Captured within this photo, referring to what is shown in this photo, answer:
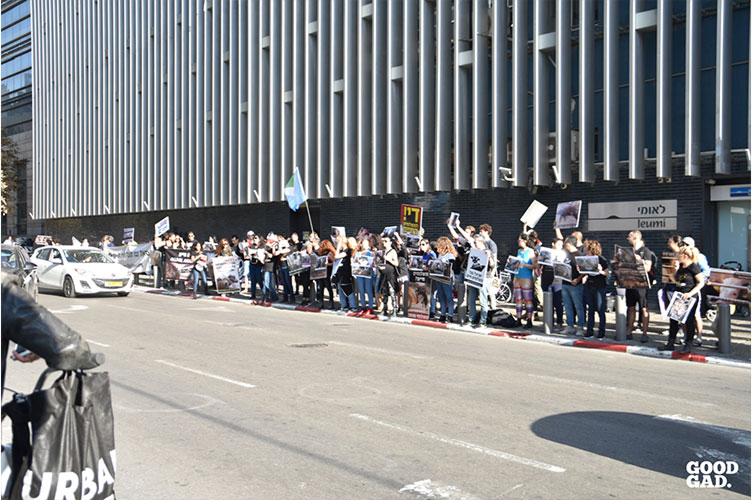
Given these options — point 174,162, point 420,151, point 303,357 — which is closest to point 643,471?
point 303,357

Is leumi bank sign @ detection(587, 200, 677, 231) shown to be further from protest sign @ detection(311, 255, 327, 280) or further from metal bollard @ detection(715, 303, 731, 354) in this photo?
protest sign @ detection(311, 255, 327, 280)

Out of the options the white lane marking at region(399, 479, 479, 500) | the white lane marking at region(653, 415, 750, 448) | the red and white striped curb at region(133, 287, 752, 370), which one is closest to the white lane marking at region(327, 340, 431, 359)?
the red and white striped curb at region(133, 287, 752, 370)

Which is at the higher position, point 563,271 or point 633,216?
point 633,216

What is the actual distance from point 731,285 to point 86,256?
699 inches

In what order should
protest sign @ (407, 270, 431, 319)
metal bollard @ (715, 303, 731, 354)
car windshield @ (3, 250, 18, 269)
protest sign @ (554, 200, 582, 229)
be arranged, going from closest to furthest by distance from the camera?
metal bollard @ (715, 303, 731, 354) < protest sign @ (554, 200, 582, 229) < car windshield @ (3, 250, 18, 269) < protest sign @ (407, 270, 431, 319)

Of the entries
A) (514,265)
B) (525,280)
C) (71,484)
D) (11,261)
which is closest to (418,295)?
(514,265)

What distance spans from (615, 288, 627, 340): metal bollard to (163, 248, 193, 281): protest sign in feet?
50.0

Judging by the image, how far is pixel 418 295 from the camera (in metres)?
15.9

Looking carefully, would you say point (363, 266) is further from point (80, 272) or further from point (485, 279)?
point (80, 272)

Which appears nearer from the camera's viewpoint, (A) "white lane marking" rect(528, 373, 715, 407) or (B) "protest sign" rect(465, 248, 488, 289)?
(A) "white lane marking" rect(528, 373, 715, 407)

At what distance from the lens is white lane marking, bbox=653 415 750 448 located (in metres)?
6.16

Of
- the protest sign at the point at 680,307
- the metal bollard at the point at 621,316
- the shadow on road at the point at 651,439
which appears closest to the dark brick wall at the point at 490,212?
the metal bollard at the point at 621,316

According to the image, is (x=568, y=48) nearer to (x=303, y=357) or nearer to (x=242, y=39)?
(x=303, y=357)

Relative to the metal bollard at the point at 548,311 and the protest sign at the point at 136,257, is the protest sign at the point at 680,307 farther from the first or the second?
the protest sign at the point at 136,257
